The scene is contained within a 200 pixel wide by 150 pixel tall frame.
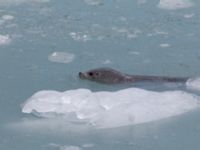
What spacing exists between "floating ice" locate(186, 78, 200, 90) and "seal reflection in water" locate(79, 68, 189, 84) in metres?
0.03

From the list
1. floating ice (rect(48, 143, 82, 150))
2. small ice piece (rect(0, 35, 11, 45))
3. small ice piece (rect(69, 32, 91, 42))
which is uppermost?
floating ice (rect(48, 143, 82, 150))

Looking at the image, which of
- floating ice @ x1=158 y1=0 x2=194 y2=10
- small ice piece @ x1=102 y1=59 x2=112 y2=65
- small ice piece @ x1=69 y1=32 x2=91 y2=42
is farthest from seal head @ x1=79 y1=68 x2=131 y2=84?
floating ice @ x1=158 y1=0 x2=194 y2=10

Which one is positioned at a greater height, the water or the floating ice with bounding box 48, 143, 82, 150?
the floating ice with bounding box 48, 143, 82, 150

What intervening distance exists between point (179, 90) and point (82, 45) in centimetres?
68

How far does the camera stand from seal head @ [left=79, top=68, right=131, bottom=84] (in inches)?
129

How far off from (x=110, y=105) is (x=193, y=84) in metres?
0.44

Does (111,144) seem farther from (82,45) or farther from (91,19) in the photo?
(91,19)

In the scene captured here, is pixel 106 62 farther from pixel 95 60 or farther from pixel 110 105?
pixel 110 105

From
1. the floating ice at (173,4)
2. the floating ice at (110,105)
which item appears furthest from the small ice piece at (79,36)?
the floating ice at (110,105)

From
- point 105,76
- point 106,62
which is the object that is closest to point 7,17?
point 106,62

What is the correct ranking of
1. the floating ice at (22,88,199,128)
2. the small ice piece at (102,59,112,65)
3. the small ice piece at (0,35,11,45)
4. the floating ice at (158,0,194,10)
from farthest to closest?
the floating ice at (158,0,194,10)
the small ice piece at (0,35,11,45)
the small ice piece at (102,59,112,65)
the floating ice at (22,88,199,128)

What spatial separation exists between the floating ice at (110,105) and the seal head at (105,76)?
0.21 metres

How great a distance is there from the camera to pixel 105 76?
3.30m

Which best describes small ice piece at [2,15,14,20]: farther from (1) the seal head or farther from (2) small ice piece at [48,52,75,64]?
(1) the seal head
